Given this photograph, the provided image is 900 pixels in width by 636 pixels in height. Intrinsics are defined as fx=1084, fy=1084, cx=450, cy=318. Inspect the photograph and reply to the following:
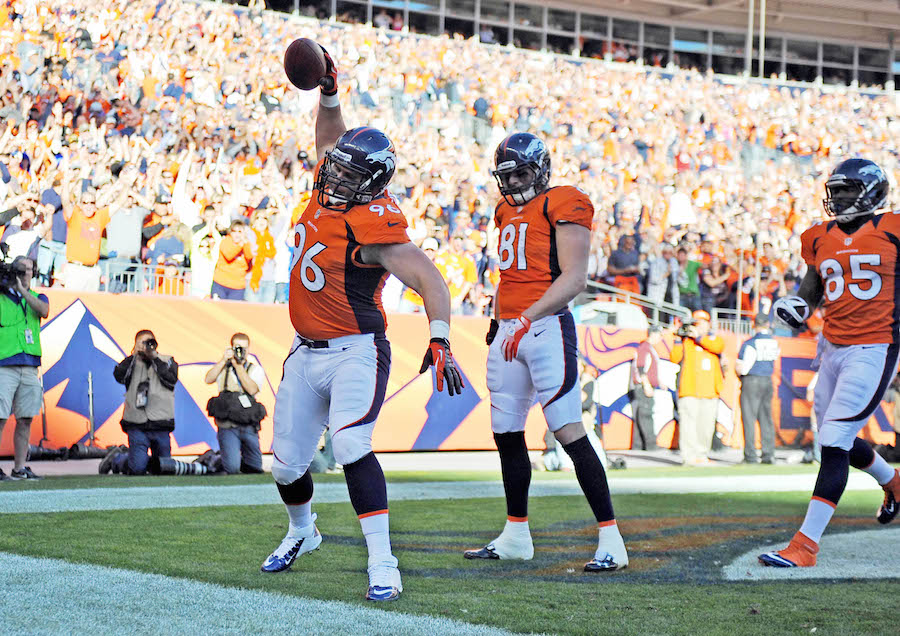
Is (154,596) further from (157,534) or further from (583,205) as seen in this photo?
(583,205)

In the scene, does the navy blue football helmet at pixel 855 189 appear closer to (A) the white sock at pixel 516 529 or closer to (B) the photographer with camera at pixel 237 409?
(A) the white sock at pixel 516 529

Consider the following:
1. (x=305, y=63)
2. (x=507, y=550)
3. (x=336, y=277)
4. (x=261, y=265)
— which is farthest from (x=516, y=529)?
(x=261, y=265)

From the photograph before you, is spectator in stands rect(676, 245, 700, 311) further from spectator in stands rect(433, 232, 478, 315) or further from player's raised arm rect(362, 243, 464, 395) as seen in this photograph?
player's raised arm rect(362, 243, 464, 395)

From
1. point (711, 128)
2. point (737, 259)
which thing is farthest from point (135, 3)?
point (711, 128)

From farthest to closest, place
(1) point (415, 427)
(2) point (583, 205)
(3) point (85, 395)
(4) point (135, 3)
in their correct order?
(4) point (135, 3) < (1) point (415, 427) < (3) point (85, 395) < (2) point (583, 205)

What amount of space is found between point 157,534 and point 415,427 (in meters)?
7.76

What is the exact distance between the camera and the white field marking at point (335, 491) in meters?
7.02

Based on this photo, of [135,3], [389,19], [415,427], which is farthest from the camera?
[389,19]

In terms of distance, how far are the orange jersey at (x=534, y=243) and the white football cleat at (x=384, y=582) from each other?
1.69m

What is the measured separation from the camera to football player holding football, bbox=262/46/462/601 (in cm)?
423

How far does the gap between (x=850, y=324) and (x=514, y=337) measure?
180cm

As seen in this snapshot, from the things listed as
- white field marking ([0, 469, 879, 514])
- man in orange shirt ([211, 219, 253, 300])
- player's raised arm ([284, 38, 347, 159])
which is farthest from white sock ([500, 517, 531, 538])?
man in orange shirt ([211, 219, 253, 300])

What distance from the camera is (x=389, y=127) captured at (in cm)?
1855

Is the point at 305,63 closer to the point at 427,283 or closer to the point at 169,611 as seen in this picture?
the point at 427,283
